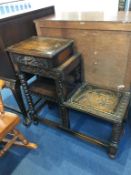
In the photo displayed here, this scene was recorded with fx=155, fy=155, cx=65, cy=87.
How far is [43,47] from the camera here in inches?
46.4

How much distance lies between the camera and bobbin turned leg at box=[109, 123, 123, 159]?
1089mm

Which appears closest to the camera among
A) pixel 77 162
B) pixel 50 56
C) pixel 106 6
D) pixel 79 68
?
pixel 50 56

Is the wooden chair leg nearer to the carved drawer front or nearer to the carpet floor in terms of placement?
the carpet floor

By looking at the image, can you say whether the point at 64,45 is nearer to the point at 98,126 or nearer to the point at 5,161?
the point at 98,126

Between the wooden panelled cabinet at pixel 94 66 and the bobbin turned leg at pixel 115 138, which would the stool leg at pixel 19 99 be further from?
the bobbin turned leg at pixel 115 138

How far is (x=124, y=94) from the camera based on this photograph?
1.27 m

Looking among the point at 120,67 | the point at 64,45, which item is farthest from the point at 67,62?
the point at 120,67

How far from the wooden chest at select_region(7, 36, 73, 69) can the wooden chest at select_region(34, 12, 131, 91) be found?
0.11 m

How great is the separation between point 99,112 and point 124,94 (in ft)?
0.97

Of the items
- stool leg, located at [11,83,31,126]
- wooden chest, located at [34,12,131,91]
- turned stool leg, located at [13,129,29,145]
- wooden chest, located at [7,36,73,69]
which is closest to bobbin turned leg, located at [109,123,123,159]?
wooden chest, located at [34,12,131,91]

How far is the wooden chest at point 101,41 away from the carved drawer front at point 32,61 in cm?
37

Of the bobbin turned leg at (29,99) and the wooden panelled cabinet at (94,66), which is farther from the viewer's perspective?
the bobbin turned leg at (29,99)

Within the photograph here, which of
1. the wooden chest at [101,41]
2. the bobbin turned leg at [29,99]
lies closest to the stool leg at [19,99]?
the bobbin turned leg at [29,99]

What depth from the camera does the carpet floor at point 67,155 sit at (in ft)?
4.04
